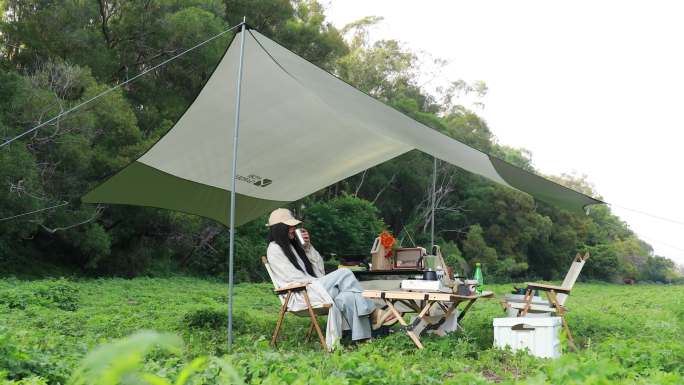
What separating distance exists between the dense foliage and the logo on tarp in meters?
3.59

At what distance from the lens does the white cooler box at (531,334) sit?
149 inches

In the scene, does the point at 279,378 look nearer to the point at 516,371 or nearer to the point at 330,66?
the point at 516,371

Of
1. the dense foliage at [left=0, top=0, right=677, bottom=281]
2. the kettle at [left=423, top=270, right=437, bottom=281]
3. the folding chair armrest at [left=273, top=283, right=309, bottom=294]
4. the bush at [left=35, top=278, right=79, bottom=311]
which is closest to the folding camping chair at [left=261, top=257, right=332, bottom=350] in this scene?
the folding chair armrest at [left=273, top=283, right=309, bottom=294]

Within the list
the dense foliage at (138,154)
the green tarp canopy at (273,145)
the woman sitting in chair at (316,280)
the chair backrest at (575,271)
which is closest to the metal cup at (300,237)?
the woman sitting in chair at (316,280)

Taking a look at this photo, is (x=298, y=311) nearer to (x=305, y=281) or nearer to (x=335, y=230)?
(x=305, y=281)

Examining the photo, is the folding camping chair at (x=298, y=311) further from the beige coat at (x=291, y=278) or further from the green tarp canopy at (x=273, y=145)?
the green tarp canopy at (x=273, y=145)

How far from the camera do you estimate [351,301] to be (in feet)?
13.6

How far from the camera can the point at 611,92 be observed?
22422 mm

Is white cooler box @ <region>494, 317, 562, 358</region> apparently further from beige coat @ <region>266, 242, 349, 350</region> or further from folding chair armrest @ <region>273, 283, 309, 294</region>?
folding chair armrest @ <region>273, 283, 309, 294</region>

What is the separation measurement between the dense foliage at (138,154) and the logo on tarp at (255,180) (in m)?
3.59

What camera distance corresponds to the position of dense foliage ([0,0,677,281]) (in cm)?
898

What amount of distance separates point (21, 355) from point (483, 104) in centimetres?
2267

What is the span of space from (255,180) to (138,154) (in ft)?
17.2

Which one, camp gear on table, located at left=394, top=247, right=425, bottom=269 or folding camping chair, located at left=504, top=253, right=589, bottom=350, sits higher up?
camp gear on table, located at left=394, top=247, right=425, bottom=269
